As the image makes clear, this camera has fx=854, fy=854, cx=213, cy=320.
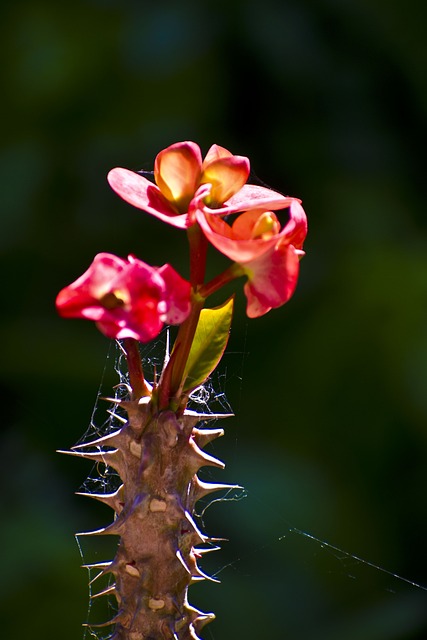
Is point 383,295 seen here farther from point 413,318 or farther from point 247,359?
point 247,359

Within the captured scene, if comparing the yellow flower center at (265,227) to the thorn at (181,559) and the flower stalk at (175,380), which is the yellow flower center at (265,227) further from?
the thorn at (181,559)

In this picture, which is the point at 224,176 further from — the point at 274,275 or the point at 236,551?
the point at 236,551

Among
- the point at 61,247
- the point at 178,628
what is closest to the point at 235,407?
the point at 61,247

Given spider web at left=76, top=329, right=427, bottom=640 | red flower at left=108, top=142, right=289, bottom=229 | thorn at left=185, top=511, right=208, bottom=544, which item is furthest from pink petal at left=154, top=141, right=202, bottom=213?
spider web at left=76, top=329, right=427, bottom=640

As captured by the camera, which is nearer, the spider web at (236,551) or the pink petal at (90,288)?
the pink petal at (90,288)

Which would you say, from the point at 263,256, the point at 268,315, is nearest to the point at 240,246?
the point at 263,256

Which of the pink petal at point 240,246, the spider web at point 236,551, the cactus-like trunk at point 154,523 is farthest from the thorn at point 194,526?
the spider web at point 236,551

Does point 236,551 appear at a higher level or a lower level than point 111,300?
lower
